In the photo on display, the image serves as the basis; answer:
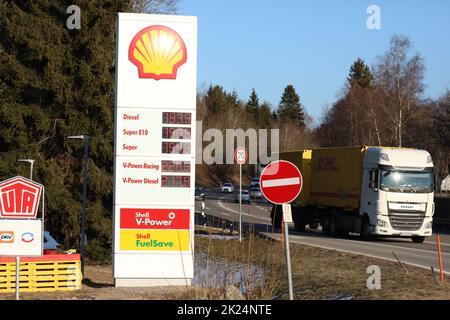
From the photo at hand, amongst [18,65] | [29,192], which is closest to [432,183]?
[18,65]

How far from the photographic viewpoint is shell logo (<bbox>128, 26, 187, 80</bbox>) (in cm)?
1608

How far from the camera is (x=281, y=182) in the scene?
12867 mm

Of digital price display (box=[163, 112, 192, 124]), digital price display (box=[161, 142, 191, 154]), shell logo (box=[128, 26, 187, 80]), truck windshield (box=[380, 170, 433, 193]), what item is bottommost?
truck windshield (box=[380, 170, 433, 193])

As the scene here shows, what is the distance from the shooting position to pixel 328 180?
109 feet

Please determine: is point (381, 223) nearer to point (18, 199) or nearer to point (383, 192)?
point (383, 192)

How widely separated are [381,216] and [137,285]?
48.5 feet

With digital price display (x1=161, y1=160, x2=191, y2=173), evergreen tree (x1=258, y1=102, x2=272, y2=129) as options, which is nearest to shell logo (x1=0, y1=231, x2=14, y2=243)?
digital price display (x1=161, y1=160, x2=191, y2=173)

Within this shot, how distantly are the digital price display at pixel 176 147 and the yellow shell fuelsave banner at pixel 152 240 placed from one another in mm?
1616

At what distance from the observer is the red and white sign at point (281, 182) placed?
12.8m

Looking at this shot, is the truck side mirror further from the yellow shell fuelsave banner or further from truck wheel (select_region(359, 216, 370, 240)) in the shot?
the yellow shell fuelsave banner

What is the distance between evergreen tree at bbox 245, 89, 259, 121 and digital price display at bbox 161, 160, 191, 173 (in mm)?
116043

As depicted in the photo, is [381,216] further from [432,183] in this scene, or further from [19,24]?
[19,24]

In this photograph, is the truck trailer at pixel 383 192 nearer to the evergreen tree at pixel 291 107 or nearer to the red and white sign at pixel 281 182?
the red and white sign at pixel 281 182

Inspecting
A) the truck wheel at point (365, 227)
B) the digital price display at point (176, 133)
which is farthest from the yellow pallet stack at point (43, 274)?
the truck wheel at point (365, 227)
